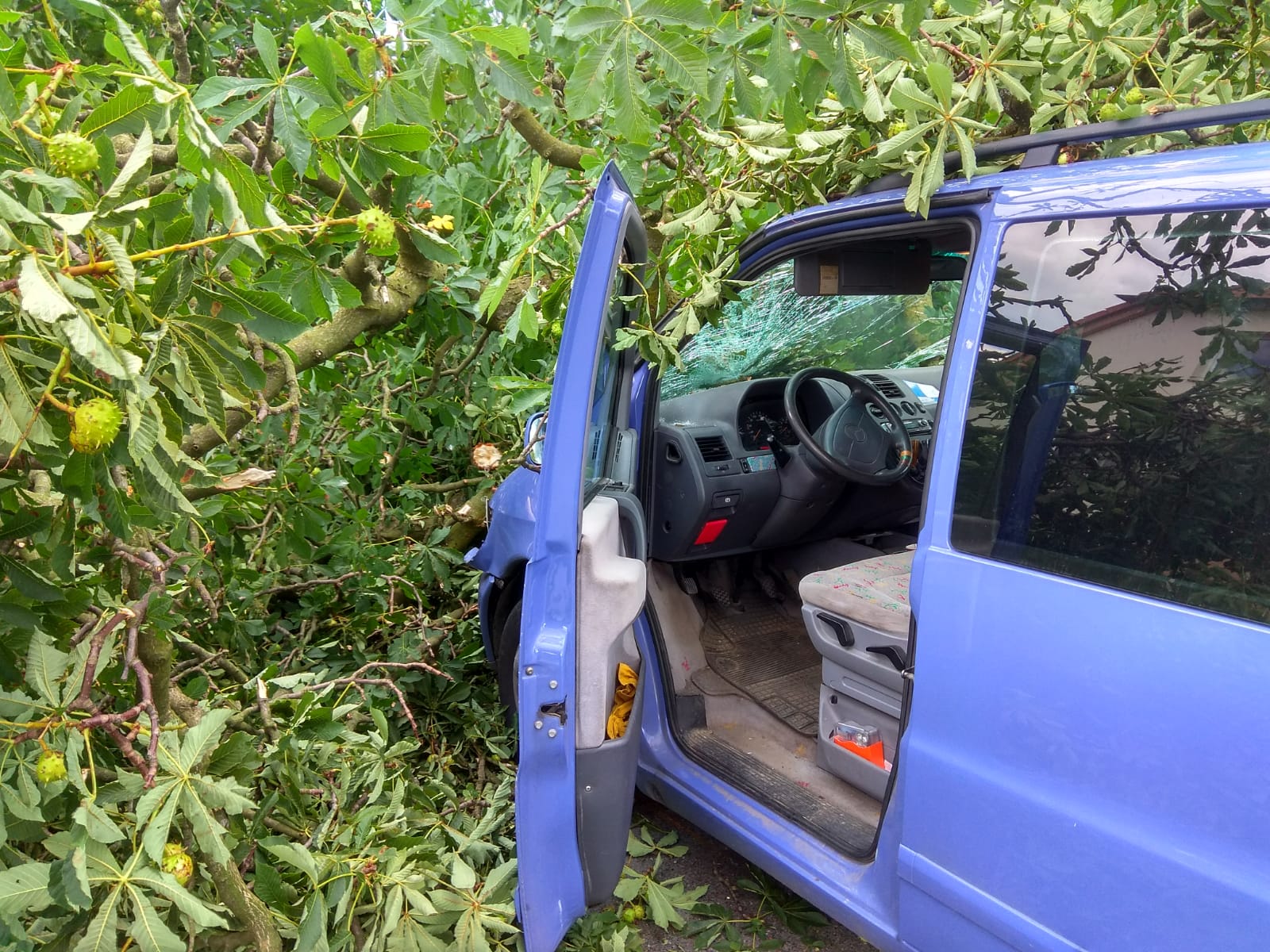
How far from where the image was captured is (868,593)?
7.52ft

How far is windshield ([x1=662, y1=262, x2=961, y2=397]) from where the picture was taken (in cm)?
287

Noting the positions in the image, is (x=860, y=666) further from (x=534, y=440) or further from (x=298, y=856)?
(x=298, y=856)

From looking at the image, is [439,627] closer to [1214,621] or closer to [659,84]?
[659,84]

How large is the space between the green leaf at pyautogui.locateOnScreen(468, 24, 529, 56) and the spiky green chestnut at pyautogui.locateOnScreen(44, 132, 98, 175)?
2.38ft

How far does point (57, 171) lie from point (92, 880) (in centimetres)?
105

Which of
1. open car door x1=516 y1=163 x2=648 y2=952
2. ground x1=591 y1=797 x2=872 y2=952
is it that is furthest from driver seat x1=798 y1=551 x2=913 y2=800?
open car door x1=516 y1=163 x2=648 y2=952

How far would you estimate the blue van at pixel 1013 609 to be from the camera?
126 cm

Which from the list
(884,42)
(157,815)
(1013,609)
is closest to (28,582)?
(157,815)

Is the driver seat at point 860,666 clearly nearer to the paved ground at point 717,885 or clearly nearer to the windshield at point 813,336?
the paved ground at point 717,885

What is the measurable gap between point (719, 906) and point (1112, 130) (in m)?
2.17

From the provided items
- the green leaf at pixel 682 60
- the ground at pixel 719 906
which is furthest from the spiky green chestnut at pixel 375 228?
the ground at pixel 719 906

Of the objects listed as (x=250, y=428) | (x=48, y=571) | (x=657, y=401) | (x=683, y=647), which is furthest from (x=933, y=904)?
(x=250, y=428)

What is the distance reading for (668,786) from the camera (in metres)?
2.39

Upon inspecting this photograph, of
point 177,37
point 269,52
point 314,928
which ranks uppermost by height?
point 177,37
